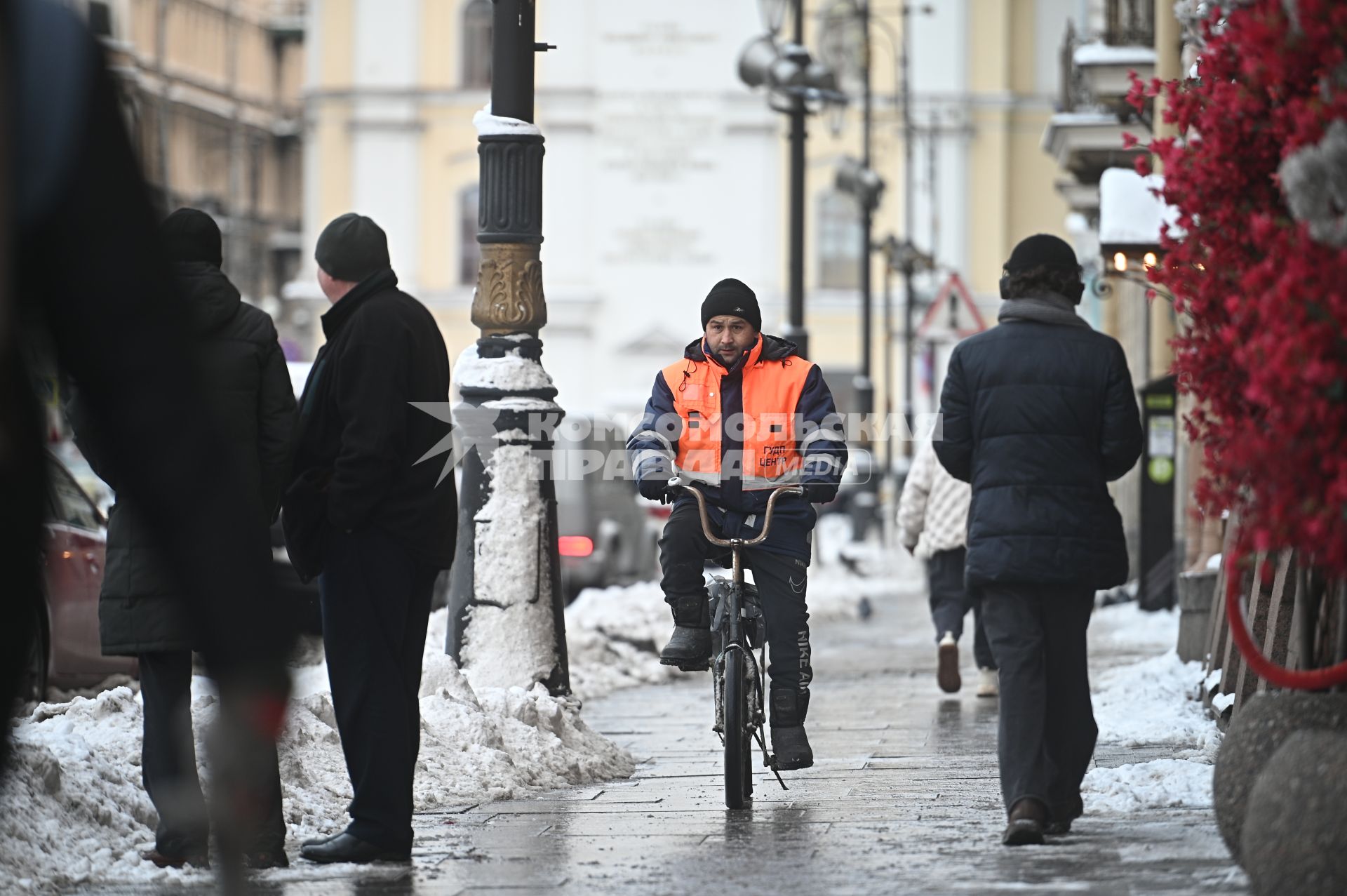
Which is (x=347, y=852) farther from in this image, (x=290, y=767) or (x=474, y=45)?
(x=474, y=45)

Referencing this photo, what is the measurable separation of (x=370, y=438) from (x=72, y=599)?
523 centimetres

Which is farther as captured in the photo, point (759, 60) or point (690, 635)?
point (759, 60)

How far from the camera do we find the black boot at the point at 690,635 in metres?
8.21

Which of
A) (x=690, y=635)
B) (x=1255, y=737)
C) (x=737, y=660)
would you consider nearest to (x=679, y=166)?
(x=690, y=635)

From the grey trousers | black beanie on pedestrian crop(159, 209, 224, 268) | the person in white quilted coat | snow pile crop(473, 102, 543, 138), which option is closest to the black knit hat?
the grey trousers

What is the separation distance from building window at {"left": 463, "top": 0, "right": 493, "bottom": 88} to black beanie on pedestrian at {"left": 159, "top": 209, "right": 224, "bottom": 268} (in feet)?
185

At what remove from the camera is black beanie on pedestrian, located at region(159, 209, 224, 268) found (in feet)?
22.0

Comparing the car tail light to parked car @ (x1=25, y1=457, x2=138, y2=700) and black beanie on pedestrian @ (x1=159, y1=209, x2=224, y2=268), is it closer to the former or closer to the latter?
parked car @ (x1=25, y1=457, x2=138, y2=700)

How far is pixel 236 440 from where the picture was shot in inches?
247

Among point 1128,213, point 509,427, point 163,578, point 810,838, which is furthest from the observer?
point 1128,213

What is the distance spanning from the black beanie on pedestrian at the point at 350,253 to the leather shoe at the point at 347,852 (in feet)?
5.51

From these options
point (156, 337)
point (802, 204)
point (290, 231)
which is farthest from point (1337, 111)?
point (290, 231)

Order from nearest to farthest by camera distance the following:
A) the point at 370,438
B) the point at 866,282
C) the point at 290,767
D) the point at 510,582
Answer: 1. the point at 370,438
2. the point at 290,767
3. the point at 510,582
4. the point at 866,282

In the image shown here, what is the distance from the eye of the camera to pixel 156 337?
3012mm
